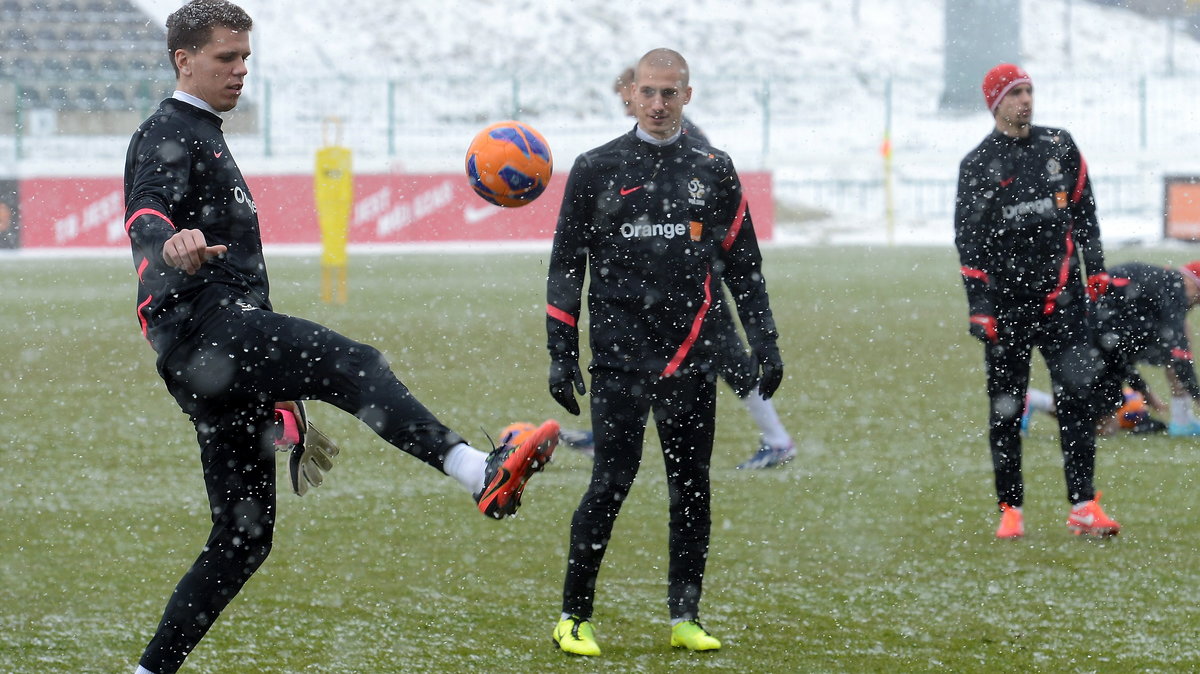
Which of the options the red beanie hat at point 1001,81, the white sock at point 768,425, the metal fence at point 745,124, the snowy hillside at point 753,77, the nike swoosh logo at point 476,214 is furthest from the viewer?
the snowy hillside at point 753,77

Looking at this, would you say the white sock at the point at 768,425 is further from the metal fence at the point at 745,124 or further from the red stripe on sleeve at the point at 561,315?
the metal fence at the point at 745,124

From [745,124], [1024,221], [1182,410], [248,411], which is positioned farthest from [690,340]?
[745,124]

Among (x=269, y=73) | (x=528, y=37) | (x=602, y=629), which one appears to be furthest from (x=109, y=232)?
(x=528, y=37)

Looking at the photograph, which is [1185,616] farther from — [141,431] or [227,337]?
[141,431]

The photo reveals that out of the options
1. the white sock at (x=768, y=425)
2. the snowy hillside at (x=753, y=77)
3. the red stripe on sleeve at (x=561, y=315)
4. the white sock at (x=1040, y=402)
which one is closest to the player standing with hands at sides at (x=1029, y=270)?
the white sock at (x=768, y=425)

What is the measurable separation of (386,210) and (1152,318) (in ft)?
67.3

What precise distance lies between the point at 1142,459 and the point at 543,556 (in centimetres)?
372

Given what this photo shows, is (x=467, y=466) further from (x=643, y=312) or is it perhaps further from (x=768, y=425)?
(x=768, y=425)

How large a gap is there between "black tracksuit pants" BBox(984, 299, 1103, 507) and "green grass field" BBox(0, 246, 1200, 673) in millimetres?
273

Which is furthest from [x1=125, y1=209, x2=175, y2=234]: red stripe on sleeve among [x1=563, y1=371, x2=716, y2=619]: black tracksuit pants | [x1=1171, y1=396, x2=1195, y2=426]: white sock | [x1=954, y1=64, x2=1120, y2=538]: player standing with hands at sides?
[x1=1171, y1=396, x2=1195, y2=426]: white sock

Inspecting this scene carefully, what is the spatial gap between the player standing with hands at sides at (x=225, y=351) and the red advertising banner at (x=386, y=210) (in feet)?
74.8

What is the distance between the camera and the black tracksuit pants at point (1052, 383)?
19.7 ft

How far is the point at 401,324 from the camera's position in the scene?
48.1ft

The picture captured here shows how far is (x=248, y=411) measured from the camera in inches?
149
